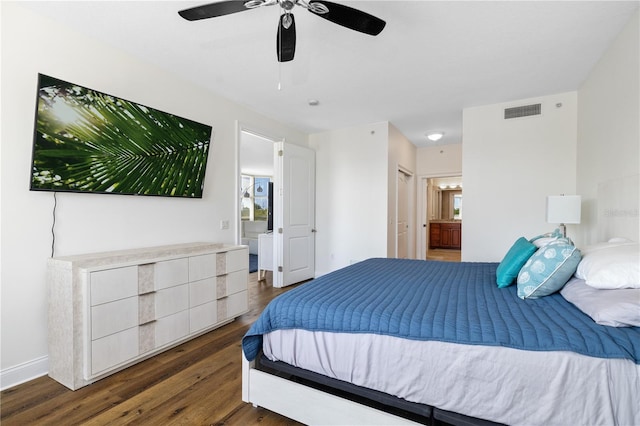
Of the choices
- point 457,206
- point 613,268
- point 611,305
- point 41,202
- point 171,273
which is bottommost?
point 171,273

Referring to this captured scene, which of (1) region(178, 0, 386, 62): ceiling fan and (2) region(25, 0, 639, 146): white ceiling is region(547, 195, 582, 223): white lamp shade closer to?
(2) region(25, 0, 639, 146): white ceiling

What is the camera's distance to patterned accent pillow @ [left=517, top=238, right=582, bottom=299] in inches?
66.2

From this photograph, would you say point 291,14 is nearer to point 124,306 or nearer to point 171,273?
point 171,273

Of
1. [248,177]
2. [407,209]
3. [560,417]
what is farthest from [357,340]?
[248,177]

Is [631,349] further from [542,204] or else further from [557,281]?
[542,204]

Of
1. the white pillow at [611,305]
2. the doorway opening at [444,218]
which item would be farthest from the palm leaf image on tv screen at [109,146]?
the doorway opening at [444,218]

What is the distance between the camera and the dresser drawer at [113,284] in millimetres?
2029

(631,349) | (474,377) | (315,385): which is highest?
(631,349)

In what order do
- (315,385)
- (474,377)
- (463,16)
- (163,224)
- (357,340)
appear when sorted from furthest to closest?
(163,224) → (463,16) → (315,385) → (357,340) → (474,377)

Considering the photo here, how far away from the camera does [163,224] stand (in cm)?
300

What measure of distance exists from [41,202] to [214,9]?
1.85m

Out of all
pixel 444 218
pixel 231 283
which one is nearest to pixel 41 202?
pixel 231 283

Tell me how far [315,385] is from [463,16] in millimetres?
2722

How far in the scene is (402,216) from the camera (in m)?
5.68
